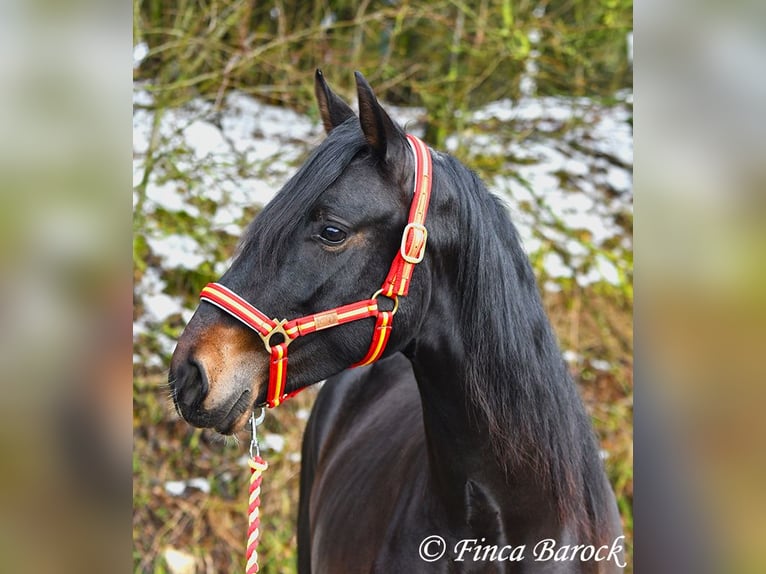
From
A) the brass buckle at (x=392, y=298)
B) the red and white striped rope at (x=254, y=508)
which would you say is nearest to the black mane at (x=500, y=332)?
the brass buckle at (x=392, y=298)

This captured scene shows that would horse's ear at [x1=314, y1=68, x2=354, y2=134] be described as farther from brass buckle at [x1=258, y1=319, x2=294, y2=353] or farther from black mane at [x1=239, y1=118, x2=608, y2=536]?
brass buckle at [x1=258, y1=319, x2=294, y2=353]

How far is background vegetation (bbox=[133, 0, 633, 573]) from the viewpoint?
3850 millimetres

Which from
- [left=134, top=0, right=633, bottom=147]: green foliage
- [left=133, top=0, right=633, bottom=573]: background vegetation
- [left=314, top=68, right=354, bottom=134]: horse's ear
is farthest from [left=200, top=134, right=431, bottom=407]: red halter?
[left=134, top=0, right=633, bottom=147]: green foliage

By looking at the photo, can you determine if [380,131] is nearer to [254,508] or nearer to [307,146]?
[254,508]

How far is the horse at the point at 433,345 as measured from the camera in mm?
1485

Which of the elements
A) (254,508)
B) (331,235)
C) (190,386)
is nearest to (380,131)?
(331,235)

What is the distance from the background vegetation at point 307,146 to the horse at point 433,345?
2256 millimetres

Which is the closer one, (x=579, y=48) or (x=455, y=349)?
(x=455, y=349)

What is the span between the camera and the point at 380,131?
1.52 metres

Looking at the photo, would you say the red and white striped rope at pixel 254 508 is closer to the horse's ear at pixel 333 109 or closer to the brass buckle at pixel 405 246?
the brass buckle at pixel 405 246
